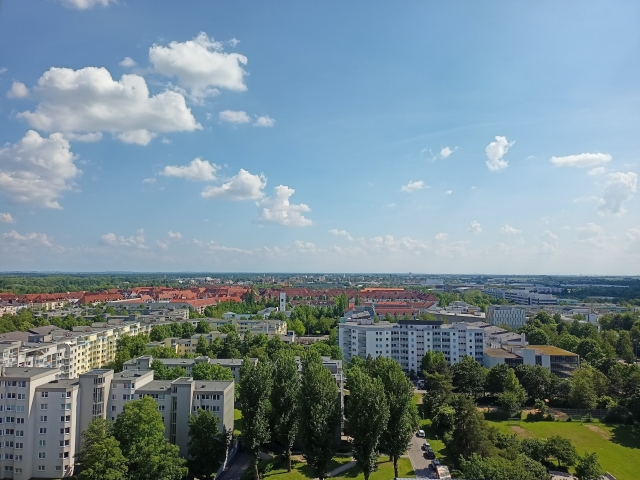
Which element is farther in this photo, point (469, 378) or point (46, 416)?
point (469, 378)

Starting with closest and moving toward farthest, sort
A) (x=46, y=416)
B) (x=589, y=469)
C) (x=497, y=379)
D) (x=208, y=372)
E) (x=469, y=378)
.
Result: (x=589, y=469) → (x=46, y=416) → (x=208, y=372) → (x=469, y=378) → (x=497, y=379)

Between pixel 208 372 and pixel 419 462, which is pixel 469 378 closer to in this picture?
pixel 419 462

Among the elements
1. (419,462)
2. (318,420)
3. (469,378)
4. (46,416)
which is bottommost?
(419,462)

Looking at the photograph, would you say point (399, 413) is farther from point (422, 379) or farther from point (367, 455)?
point (422, 379)

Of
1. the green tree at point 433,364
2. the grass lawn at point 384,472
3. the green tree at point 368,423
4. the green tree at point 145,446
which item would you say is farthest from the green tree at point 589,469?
the green tree at point 145,446

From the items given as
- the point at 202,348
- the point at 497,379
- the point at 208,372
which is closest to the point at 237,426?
the point at 208,372

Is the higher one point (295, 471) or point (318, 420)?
point (318, 420)
